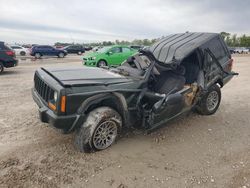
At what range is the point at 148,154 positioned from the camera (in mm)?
3672

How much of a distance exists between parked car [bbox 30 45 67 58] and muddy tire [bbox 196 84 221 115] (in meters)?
23.2

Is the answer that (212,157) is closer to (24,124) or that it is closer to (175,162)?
(175,162)

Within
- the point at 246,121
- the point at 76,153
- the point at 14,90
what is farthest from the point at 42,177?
the point at 14,90

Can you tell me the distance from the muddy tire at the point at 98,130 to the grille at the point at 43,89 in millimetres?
708

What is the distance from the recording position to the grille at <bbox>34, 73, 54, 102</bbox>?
11.5ft

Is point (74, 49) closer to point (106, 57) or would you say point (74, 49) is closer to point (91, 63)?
point (91, 63)

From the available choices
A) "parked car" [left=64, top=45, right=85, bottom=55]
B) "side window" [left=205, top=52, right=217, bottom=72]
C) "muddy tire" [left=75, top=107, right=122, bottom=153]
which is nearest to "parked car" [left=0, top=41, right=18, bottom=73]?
"muddy tire" [left=75, top=107, right=122, bottom=153]

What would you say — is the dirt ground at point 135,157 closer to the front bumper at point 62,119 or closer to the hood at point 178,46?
the front bumper at point 62,119

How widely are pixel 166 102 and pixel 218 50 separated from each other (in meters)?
2.52

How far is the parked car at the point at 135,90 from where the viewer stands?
10.8ft

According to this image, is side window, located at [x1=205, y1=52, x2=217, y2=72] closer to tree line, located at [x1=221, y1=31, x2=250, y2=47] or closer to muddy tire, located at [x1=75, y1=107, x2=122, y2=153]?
muddy tire, located at [x1=75, y1=107, x2=122, y2=153]

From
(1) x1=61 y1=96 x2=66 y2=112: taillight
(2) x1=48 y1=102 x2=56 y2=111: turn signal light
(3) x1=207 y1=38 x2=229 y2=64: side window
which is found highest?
(3) x1=207 y1=38 x2=229 y2=64: side window

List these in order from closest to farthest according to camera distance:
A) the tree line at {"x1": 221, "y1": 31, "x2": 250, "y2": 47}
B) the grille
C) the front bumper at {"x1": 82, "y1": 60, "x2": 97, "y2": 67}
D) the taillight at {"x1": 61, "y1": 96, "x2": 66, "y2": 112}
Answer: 1. the taillight at {"x1": 61, "y1": 96, "x2": 66, "y2": 112}
2. the grille
3. the front bumper at {"x1": 82, "y1": 60, "x2": 97, "y2": 67}
4. the tree line at {"x1": 221, "y1": 31, "x2": 250, "y2": 47}

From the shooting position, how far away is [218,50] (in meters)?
5.41
